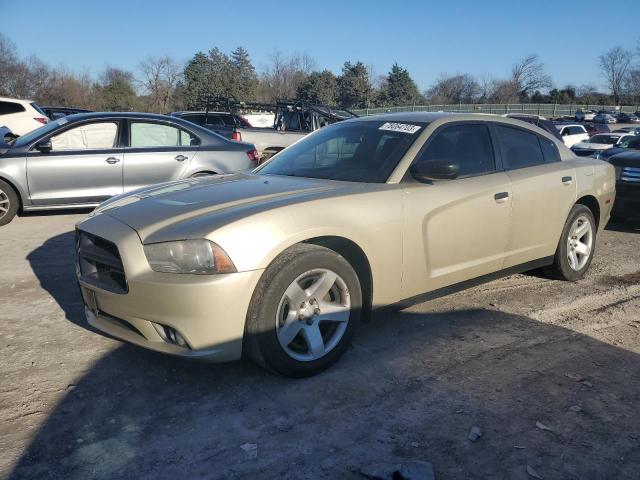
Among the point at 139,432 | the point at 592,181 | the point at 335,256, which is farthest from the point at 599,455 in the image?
the point at 592,181

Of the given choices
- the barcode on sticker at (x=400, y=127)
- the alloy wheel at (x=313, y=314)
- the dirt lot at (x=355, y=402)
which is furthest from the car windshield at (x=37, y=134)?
the alloy wheel at (x=313, y=314)

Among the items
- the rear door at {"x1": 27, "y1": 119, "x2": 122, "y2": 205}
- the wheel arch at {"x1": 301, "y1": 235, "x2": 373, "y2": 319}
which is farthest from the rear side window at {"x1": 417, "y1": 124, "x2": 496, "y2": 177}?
the rear door at {"x1": 27, "y1": 119, "x2": 122, "y2": 205}

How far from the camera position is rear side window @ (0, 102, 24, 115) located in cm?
1429

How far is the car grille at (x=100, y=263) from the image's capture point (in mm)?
3267

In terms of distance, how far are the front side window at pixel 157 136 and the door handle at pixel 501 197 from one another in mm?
5378

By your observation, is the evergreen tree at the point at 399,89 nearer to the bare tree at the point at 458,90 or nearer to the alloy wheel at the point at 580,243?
the bare tree at the point at 458,90

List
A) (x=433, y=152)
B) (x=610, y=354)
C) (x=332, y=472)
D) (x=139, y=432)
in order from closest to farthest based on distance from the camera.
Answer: (x=332, y=472) < (x=139, y=432) < (x=610, y=354) < (x=433, y=152)

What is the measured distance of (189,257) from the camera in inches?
121

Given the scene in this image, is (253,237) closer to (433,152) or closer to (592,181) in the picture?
(433,152)

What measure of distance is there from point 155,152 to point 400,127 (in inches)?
193

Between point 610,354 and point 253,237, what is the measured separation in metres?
2.52

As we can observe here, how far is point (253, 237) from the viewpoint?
122 inches

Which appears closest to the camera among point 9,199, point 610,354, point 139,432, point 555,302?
point 139,432

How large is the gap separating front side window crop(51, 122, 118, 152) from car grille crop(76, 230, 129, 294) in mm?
4806
